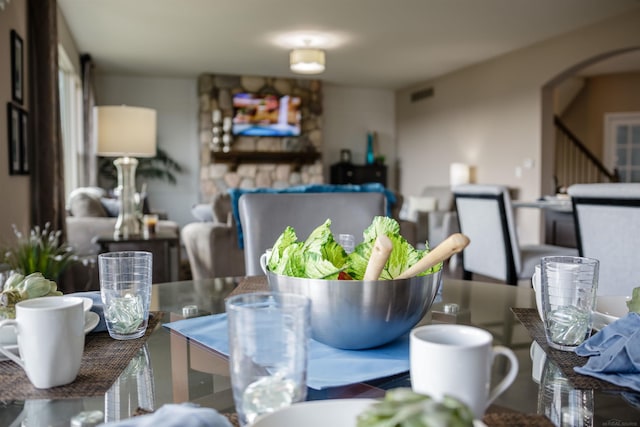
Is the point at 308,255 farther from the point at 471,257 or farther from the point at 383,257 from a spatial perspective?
the point at 471,257

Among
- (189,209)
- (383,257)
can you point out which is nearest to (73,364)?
(383,257)

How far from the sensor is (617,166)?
8.82m

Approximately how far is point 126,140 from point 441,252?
3270mm

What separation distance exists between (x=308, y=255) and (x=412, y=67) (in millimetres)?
7568

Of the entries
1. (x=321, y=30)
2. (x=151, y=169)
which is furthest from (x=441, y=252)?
(x=151, y=169)

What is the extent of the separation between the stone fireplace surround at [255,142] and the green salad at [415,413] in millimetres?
8270

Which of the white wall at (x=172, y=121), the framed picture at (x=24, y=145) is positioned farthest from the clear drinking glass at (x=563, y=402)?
the white wall at (x=172, y=121)

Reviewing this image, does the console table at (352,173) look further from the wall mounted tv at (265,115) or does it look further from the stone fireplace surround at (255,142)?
the wall mounted tv at (265,115)

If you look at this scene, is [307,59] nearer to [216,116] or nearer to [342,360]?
[216,116]

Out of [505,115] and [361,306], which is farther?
[505,115]

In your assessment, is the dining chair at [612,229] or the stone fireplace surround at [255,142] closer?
the dining chair at [612,229]

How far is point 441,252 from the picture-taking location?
2.48 ft

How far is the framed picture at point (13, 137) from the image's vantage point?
10.7 feet

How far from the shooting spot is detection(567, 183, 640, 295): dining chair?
7.40 feet
